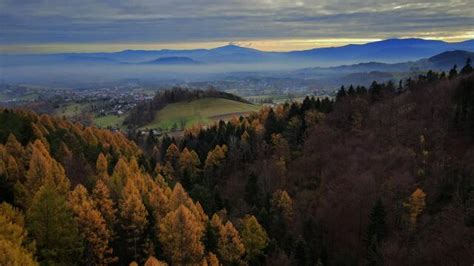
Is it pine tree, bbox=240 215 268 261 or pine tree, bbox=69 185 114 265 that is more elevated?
pine tree, bbox=69 185 114 265

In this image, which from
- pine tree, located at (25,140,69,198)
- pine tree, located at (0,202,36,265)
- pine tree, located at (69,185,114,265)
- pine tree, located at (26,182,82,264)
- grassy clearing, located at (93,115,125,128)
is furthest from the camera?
grassy clearing, located at (93,115,125,128)

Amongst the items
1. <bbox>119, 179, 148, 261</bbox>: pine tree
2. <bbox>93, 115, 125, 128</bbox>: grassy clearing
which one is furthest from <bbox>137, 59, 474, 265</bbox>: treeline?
<bbox>93, 115, 125, 128</bbox>: grassy clearing

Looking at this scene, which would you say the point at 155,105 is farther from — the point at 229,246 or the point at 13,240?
the point at 13,240

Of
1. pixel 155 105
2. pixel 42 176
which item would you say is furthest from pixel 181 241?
pixel 155 105

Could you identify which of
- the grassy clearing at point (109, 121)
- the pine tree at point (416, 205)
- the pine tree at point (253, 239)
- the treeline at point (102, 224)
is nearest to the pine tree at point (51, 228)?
the treeline at point (102, 224)

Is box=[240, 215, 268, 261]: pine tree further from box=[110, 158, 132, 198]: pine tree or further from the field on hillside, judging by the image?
the field on hillside
